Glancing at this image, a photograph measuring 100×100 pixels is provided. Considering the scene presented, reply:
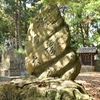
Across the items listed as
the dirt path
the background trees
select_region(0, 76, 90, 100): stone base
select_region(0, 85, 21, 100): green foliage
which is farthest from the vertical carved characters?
the background trees

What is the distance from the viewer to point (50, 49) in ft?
19.2

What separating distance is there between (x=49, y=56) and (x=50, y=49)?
0.20m

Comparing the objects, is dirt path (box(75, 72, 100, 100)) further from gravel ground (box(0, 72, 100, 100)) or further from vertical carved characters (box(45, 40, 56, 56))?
vertical carved characters (box(45, 40, 56, 56))

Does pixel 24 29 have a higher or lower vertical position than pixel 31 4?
lower

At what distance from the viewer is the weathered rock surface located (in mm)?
5702

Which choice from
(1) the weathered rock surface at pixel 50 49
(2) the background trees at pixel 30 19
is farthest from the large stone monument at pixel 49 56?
(2) the background trees at pixel 30 19

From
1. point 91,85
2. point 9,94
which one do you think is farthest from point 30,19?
point 9,94

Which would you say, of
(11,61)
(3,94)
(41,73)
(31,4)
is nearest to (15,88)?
(3,94)

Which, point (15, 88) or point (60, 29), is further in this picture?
point (60, 29)

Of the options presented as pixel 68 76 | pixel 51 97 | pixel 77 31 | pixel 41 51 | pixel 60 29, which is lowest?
pixel 51 97

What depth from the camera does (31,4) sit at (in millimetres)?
28797

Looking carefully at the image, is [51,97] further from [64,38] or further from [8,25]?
[8,25]

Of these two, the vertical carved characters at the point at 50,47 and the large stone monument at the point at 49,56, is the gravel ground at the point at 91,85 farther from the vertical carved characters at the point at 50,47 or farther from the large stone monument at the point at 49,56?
the vertical carved characters at the point at 50,47

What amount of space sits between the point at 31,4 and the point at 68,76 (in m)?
24.3
